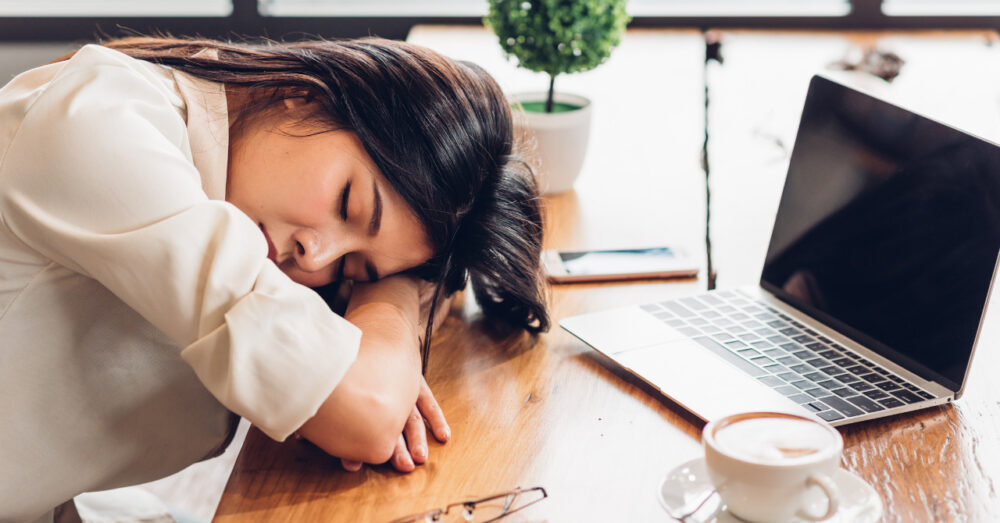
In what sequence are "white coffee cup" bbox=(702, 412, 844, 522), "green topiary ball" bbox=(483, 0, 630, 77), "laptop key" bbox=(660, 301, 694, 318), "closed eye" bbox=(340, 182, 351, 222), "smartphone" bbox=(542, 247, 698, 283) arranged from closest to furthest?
"white coffee cup" bbox=(702, 412, 844, 522), "closed eye" bbox=(340, 182, 351, 222), "laptop key" bbox=(660, 301, 694, 318), "smartphone" bbox=(542, 247, 698, 283), "green topiary ball" bbox=(483, 0, 630, 77)

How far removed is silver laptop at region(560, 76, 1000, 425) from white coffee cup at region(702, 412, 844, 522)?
0.17 m

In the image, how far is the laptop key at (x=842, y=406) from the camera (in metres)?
0.87

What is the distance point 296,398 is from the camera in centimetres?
77

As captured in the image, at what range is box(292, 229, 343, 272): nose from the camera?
3.15 feet

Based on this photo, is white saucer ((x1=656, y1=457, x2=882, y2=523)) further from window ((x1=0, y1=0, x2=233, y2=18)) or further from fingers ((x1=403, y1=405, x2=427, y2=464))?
window ((x1=0, y1=0, x2=233, y2=18))

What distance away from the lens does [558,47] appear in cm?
147

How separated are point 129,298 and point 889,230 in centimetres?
73

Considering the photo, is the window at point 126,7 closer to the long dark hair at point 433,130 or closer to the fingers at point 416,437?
the long dark hair at point 433,130

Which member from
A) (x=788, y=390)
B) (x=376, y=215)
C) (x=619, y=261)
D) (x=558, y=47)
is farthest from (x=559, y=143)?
(x=788, y=390)

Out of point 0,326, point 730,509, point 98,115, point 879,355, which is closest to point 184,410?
point 0,326

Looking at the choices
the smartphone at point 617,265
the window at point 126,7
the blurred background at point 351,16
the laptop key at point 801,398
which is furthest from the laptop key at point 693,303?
the window at point 126,7

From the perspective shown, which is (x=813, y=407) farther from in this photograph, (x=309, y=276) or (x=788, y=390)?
(x=309, y=276)

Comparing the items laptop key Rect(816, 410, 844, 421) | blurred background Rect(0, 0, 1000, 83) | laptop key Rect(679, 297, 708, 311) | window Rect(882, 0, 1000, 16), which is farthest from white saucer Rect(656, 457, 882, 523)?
window Rect(882, 0, 1000, 16)

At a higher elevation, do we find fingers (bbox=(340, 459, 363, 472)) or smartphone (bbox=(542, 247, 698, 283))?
smartphone (bbox=(542, 247, 698, 283))
